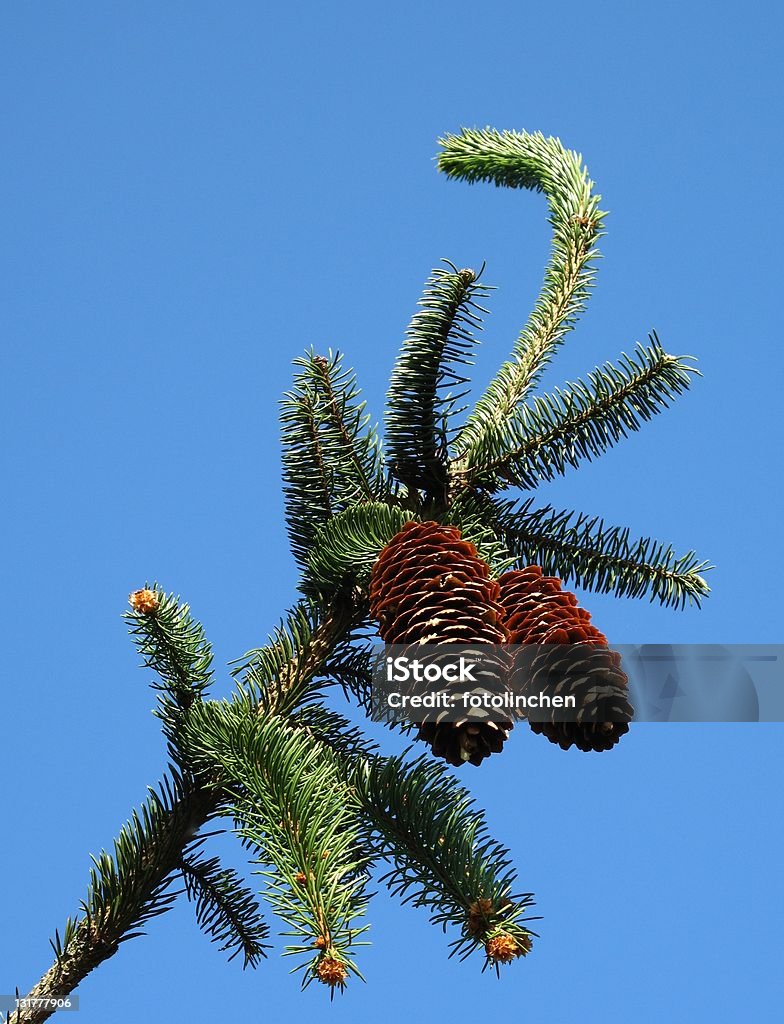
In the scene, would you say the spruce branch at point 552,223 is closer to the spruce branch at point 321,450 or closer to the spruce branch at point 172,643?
the spruce branch at point 321,450

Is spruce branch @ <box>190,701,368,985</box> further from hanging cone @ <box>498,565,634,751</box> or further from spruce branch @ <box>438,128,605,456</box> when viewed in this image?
spruce branch @ <box>438,128,605,456</box>

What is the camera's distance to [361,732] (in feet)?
8.35

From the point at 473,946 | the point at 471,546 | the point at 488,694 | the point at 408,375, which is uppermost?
the point at 408,375

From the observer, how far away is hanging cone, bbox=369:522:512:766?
2.08m

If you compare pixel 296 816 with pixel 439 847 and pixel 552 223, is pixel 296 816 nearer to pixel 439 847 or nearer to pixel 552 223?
pixel 439 847

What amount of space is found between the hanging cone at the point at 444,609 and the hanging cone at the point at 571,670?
78mm

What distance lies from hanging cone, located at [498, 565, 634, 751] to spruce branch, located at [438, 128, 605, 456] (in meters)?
0.57

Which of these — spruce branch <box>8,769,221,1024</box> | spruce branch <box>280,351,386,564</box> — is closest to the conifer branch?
spruce branch <box>280,351,386,564</box>

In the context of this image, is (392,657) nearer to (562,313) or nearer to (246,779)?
(246,779)

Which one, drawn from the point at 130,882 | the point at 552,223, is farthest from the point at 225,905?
the point at 552,223

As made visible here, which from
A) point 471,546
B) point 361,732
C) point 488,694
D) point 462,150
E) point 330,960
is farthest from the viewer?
point 462,150

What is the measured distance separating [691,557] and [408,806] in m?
1.04

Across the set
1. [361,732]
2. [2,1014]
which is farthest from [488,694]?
[2,1014]

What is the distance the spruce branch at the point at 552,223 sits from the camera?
304cm
